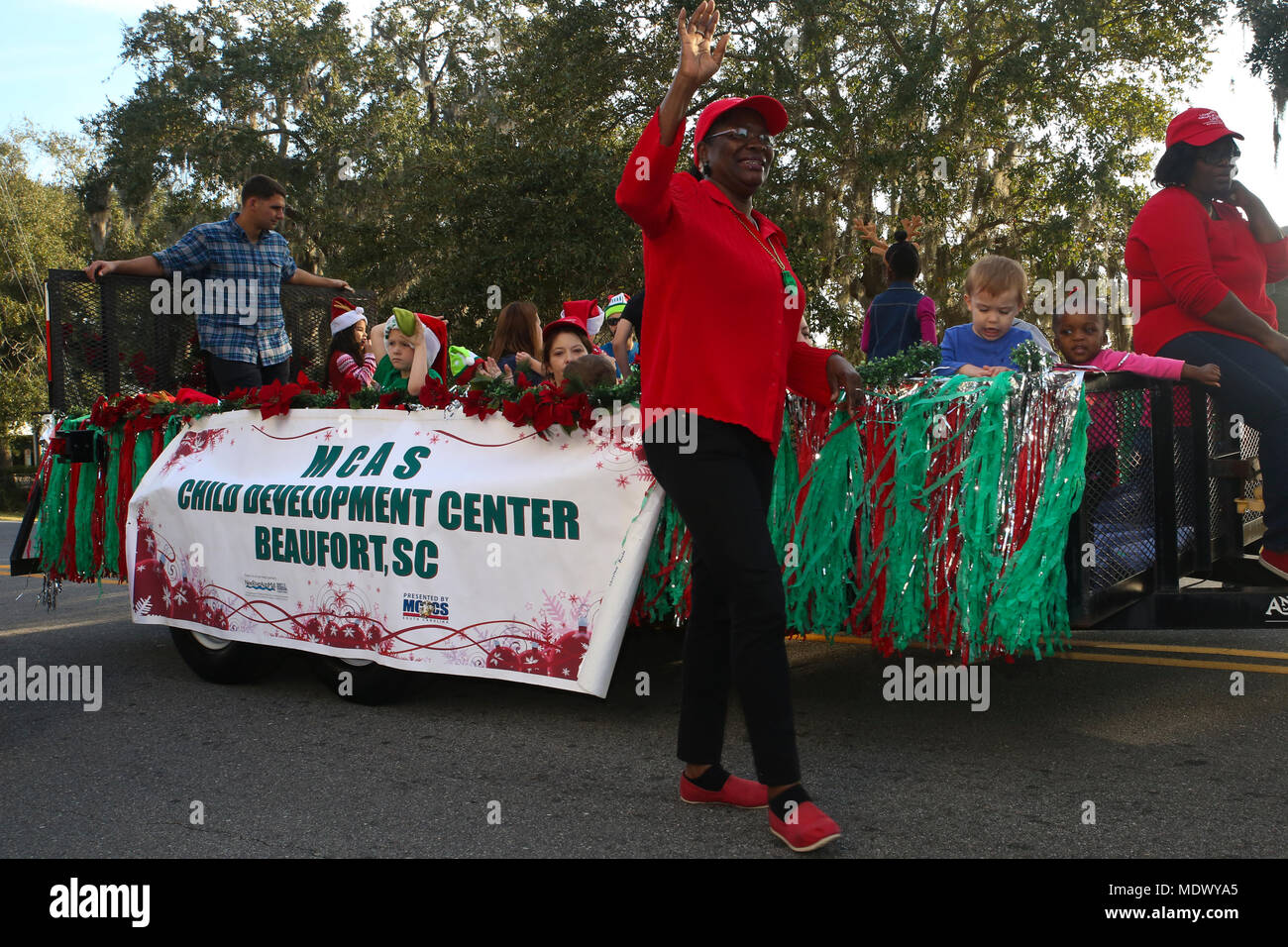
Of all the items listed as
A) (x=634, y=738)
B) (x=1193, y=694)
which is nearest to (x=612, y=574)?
(x=634, y=738)

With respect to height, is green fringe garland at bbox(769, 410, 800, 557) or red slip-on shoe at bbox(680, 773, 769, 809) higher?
green fringe garland at bbox(769, 410, 800, 557)

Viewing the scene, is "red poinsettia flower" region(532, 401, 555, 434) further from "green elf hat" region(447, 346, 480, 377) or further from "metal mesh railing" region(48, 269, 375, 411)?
"metal mesh railing" region(48, 269, 375, 411)

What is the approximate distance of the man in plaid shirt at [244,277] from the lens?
20.7 ft

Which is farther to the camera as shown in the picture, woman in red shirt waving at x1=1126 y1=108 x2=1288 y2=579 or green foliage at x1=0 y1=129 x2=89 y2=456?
green foliage at x1=0 y1=129 x2=89 y2=456

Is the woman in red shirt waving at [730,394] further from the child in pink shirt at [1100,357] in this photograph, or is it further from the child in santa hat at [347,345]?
the child in santa hat at [347,345]

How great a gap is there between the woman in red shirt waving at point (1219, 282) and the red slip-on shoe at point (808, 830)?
196 cm

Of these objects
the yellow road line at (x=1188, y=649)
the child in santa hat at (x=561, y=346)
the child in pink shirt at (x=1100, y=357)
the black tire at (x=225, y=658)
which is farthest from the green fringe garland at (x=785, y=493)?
the black tire at (x=225, y=658)

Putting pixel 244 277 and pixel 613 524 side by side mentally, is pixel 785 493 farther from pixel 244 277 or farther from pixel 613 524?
pixel 244 277

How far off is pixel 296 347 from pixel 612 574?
382 cm

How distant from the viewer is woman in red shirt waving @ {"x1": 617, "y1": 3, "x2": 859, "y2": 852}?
126 inches

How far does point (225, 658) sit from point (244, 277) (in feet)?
7.16

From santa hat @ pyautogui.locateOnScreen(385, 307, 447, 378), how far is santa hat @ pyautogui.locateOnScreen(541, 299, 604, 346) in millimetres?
548

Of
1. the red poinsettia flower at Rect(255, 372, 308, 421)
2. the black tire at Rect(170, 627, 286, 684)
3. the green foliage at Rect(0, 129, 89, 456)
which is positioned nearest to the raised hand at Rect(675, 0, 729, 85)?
the red poinsettia flower at Rect(255, 372, 308, 421)

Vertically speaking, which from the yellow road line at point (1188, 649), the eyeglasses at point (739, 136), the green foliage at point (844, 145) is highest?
the green foliage at point (844, 145)
